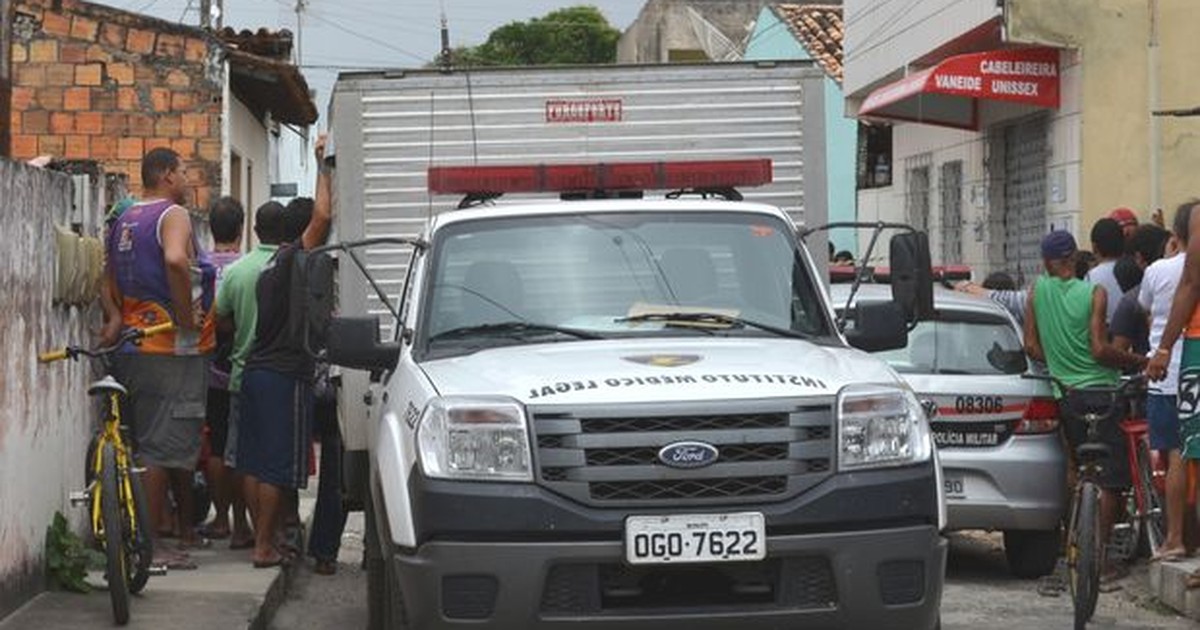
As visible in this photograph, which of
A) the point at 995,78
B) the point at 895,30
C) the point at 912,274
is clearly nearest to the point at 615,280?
the point at 912,274

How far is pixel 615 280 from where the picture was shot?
806 cm

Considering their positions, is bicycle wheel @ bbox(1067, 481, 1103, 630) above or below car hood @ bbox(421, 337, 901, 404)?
below

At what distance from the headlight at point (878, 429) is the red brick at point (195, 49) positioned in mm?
13966

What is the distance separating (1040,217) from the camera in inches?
819

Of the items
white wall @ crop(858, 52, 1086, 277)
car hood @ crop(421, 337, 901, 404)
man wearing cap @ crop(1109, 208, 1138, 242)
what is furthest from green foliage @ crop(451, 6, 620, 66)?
car hood @ crop(421, 337, 901, 404)

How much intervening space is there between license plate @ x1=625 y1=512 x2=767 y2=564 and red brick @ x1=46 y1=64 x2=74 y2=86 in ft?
46.3

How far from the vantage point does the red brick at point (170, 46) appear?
1977cm

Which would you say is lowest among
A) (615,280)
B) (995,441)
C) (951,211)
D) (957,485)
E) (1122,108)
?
(957,485)

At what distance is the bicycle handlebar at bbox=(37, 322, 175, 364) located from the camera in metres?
8.96

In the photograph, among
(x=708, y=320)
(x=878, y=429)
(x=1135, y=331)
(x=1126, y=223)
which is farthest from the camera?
(x=1126, y=223)

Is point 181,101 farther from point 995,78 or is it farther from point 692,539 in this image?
point 692,539

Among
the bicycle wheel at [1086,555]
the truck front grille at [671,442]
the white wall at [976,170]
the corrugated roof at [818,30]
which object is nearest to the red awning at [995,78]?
the white wall at [976,170]

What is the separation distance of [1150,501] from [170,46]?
38.8 ft

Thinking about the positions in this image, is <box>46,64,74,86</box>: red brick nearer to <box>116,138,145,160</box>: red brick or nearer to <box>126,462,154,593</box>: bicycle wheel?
<box>116,138,145,160</box>: red brick
